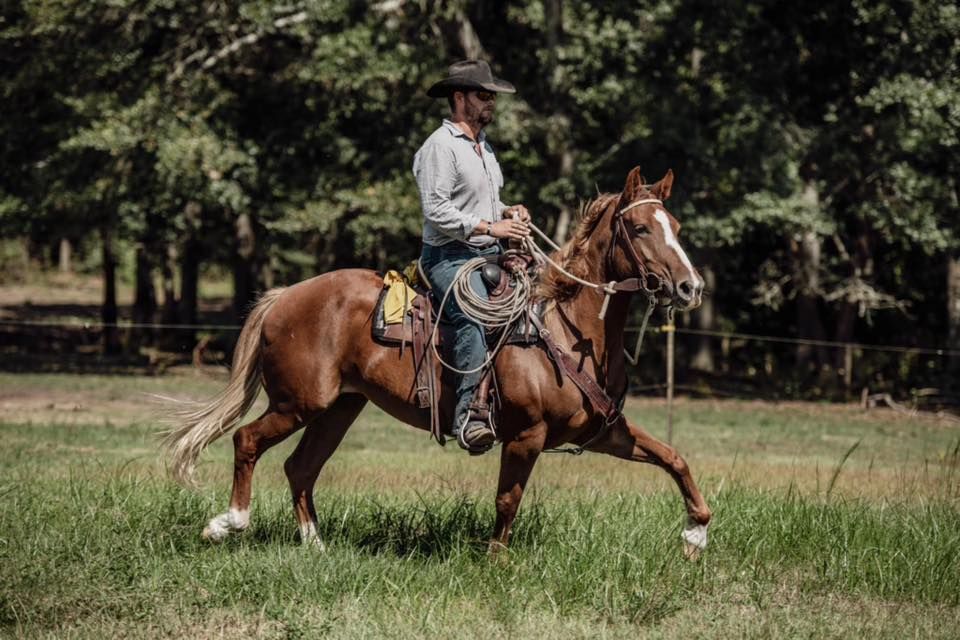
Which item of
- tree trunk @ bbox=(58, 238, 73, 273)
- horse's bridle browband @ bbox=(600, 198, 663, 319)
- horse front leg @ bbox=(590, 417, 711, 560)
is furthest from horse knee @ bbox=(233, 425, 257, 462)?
tree trunk @ bbox=(58, 238, 73, 273)

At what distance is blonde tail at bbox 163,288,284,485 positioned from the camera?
26.0ft

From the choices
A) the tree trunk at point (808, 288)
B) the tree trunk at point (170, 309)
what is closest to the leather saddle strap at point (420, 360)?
the tree trunk at point (808, 288)

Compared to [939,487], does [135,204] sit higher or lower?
higher

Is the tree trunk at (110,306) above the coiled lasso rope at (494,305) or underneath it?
underneath

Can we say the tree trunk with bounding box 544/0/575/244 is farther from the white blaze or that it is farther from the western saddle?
the white blaze

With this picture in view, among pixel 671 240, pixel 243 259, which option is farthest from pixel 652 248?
pixel 243 259

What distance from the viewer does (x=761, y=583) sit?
22.4ft

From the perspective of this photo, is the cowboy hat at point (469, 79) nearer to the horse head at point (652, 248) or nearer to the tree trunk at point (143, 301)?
the horse head at point (652, 248)

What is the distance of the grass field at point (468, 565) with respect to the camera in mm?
6078

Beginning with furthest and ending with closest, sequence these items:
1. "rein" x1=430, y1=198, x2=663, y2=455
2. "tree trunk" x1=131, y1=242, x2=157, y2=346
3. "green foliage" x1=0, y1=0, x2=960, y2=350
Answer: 1. "tree trunk" x1=131, y1=242, x2=157, y2=346
2. "green foliage" x1=0, y1=0, x2=960, y2=350
3. "rein" x1=430, y1=198, x2=663, y2=455

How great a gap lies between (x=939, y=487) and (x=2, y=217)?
2333 cm

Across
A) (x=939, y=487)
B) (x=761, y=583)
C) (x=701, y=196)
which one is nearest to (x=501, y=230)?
(x=761, y=583)

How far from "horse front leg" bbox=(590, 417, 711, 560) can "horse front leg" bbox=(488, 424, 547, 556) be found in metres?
0.57

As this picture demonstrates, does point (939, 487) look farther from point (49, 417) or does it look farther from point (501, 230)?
point (49, 417)
